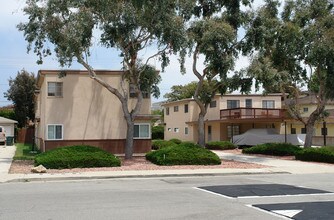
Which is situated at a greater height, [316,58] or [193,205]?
[316,58]

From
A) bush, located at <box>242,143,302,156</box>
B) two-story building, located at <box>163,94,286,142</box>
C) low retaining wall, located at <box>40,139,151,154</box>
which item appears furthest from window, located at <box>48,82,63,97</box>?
two-story building, located at <box>163,94,286,142</box>

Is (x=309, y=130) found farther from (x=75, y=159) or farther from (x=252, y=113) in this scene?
(x=75, y=159)

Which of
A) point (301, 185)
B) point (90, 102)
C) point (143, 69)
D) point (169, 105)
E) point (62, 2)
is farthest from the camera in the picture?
point (169, 105)

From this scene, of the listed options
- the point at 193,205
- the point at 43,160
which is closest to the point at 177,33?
the point at 43,160

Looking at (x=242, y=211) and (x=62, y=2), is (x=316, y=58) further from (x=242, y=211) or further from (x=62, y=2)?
(x=242, y=211)

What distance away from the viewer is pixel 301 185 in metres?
16.2

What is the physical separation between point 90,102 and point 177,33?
374 inches

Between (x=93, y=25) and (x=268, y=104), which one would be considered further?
(x=268, y=104)

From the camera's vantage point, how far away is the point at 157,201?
1186cm

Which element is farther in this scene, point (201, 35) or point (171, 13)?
point (201, 35)

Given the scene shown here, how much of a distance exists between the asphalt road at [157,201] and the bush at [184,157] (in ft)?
21.5

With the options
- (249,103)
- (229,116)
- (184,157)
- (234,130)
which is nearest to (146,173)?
(184,157)

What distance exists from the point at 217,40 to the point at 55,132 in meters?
11.9

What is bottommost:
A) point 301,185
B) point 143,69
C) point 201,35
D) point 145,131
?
point 301,185
